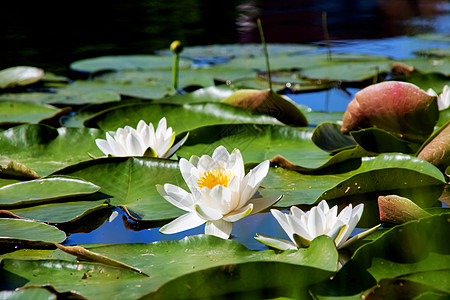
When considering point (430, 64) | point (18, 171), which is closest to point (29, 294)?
point (18, 171)

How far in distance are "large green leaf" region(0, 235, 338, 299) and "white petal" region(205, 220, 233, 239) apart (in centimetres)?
7

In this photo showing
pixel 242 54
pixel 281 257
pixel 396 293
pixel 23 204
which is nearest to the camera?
pixel 396 293

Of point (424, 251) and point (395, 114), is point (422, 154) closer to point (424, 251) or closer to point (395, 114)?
point (395, 114)

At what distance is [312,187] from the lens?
1.26 m

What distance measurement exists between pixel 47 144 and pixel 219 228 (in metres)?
0.76

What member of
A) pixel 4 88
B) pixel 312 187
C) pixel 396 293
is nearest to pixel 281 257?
pixel 396 293

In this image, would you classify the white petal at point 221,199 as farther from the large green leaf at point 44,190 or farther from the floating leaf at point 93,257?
the large green leaf at point 44,190

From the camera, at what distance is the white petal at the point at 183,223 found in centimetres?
108

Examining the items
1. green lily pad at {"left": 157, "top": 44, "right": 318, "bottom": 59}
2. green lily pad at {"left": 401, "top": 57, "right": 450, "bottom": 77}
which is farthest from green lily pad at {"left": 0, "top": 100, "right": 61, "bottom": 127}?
green lily pad at {"left": 401, "top": 57, "right": 450, "bottom": 77}

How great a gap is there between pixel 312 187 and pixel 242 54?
245cm

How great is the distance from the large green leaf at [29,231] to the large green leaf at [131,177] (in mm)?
188

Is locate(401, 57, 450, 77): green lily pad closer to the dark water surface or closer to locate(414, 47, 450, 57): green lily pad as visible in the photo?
locate(414, 47, 450, 57): green lily pad

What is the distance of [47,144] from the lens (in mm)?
1566

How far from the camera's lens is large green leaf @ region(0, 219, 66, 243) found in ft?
3.43
